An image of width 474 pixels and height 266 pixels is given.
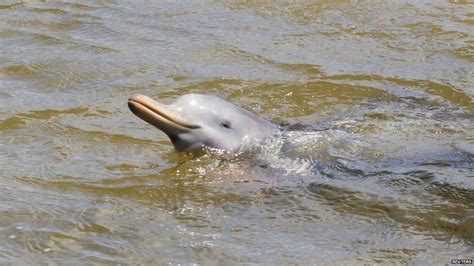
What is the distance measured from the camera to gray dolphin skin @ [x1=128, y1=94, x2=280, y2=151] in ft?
20.7

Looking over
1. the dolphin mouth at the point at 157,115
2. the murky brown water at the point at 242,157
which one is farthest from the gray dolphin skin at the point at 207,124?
the murky brown water at the point at 242,157

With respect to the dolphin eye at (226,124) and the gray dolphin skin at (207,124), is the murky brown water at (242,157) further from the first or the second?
the dolphin eye at (226,124)

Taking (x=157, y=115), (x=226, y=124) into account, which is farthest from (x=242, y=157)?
(x=157, y=115)

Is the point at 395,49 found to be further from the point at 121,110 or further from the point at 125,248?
the point at 125,248

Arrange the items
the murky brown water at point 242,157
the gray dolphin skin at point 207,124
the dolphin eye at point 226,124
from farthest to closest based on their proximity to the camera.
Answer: the dolphin eye at point 226,124 < the gray dolphin skin at point 207,124 < the murky brown water at point 242,157

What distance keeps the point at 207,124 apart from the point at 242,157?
A: 33cm

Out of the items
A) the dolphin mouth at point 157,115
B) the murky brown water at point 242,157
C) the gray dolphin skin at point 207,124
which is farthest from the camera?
the gray dolphin skin at point 207,124

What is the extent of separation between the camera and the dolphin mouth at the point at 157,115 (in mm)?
6051

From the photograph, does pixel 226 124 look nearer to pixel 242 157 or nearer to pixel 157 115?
pixel 242 157

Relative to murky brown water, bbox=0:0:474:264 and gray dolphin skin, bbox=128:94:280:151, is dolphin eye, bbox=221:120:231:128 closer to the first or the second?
gray dolphin skin, bbox=128:94:280:151

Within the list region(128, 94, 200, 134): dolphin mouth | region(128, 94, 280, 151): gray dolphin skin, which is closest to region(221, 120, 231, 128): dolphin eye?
region(128, 94, 280, 151): gray dolphin skin

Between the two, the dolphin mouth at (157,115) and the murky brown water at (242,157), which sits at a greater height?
the dolphin mouth at (157,115)

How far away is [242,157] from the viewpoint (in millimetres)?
6543

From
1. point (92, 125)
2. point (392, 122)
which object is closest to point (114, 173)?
point (92, 125)
